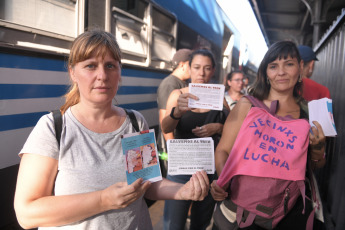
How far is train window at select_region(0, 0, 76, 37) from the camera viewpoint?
1.71 metres

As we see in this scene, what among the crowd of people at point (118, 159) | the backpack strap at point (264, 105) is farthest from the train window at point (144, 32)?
the backpack strap at point (264, 105)

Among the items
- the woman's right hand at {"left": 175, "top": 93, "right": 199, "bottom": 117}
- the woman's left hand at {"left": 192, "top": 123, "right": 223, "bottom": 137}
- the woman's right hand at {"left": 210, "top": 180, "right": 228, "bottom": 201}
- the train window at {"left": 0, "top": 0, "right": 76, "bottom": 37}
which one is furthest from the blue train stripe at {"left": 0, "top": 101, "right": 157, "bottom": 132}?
the woman's right hand at {"left": 210, "top": 180, "right": 228, "bottom": 201}

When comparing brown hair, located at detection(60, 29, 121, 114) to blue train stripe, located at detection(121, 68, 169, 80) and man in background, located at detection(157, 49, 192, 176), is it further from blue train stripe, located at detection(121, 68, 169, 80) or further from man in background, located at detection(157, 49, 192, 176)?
blue train stripe, located at detection(121, 68, 169, 80)

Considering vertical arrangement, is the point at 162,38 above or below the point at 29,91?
above

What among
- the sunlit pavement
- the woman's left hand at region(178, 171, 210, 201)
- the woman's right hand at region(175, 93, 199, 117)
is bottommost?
the sunlit pavement

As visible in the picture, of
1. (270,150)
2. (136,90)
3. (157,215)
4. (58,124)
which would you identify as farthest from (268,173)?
(136,90)

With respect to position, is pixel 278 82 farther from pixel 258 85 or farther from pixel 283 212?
pixel 283 212

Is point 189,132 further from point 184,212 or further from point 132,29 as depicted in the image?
point 132,29

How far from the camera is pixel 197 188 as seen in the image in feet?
3.88

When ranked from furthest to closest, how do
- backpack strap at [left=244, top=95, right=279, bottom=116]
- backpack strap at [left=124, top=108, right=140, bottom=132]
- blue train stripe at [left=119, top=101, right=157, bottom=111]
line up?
blue train stripe at [left=119, top=101, right=157, bottom=111]
backpack strap at [left=244, top=95, right=279, bottom=116]
backpack strap at [left=124, top=108, right=140, bottom=132]

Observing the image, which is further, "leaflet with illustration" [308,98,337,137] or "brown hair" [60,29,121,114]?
"leaflet with illustration" [308,98,337,137]

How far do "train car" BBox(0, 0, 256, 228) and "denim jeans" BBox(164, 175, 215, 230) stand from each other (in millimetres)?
997

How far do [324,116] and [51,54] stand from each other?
1.92 m

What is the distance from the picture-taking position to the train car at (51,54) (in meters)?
1.72
